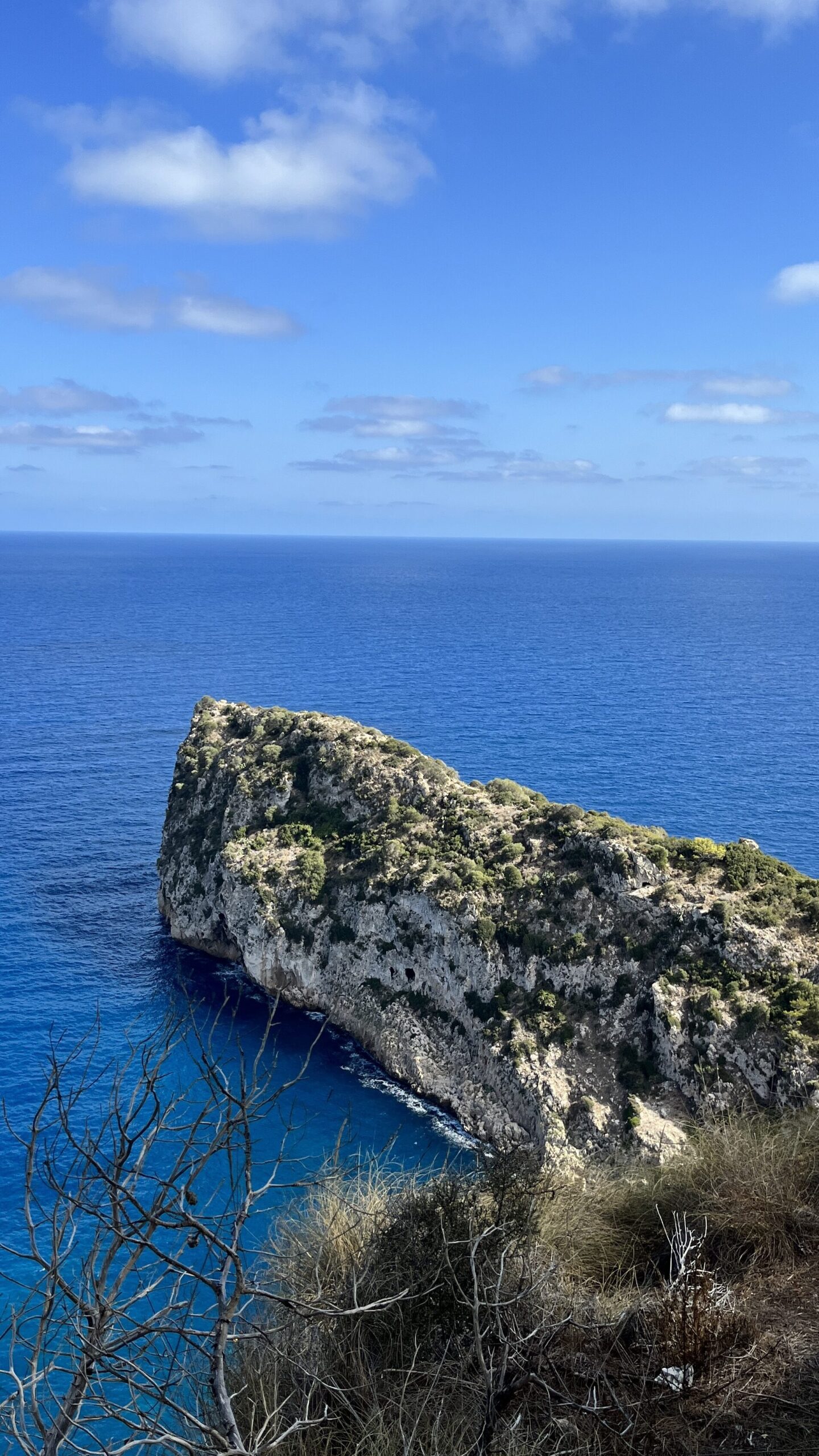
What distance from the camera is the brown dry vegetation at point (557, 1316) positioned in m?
10.7

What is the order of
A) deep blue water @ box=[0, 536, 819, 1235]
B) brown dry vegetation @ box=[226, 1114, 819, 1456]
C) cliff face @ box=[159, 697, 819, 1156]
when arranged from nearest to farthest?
brown dry vegetation @ box=[226, 1114, 819, 1456] → cliff face @ box=[159, 697, 819, 1156] → deep blue water @ box=[0, 536, 819, 1235]

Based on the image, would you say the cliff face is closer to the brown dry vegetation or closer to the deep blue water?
the deep blue water

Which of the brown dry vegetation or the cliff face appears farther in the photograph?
the cliff face

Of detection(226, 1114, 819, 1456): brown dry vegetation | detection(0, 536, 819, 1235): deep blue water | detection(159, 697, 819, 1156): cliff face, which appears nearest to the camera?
detection(226, 1114, 819, 1456): brown dry vegetation

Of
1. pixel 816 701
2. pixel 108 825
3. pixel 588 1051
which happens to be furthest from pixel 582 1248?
pixel 816 701

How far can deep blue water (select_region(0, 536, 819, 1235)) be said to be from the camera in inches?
1769

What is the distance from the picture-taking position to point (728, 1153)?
1645 cm

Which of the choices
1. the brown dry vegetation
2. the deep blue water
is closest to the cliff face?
the deep blue water

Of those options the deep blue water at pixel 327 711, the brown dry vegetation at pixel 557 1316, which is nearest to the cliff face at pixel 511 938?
the deep blue water at pixel 327 711

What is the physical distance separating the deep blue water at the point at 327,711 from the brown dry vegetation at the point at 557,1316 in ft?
67.8

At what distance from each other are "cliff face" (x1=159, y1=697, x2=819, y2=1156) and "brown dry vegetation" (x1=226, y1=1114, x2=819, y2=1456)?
17.8m

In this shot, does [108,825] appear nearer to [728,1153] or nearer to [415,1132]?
[415,1132]

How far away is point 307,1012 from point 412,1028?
24.1 feet

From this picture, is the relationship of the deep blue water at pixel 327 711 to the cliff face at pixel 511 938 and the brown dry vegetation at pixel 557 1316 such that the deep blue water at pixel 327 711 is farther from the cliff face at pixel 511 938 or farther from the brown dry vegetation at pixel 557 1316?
the brown dry vegetation at pixel 557 1316
